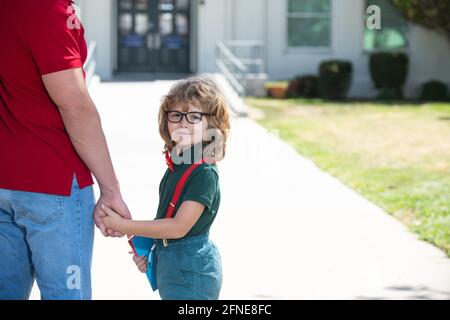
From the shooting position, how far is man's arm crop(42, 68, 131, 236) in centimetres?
293

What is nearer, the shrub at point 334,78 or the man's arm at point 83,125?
the man's arm at point 83,125

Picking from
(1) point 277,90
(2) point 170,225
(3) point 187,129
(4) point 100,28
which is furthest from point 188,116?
(4) point 100,28

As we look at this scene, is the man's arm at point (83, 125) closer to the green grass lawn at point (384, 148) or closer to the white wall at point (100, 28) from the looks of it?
the green grass lawn at point (384, 148)

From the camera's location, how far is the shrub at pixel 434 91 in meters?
24.0

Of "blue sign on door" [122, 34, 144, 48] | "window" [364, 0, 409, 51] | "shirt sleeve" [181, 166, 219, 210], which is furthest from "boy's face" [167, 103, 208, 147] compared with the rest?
"window" [364, 0, 409, 51]

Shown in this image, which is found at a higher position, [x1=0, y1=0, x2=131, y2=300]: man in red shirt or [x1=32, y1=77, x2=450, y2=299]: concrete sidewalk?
[x1=0, y1=0, x2=131, y2=300]: man in red shirt

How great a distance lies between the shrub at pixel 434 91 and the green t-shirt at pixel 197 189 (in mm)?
21318

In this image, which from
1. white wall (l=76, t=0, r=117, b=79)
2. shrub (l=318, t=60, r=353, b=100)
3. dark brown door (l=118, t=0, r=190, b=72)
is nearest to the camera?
shrub (l=318, t=60, r=353, b=100)

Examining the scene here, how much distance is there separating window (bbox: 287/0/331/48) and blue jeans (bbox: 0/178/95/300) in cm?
2202

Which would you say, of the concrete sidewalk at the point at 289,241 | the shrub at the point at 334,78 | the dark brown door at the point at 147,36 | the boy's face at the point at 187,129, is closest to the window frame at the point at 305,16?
the shrub at the point at 334,78

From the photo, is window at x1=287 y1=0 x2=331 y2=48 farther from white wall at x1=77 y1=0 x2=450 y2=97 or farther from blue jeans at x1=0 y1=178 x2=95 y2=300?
blue jeans at x1=0 y1=178 x2=95 y2=300

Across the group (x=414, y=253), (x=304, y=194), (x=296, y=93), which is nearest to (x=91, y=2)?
(x=296, y=93)

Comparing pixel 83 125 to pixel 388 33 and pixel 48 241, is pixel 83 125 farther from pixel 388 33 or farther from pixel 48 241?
pixel 388 33
